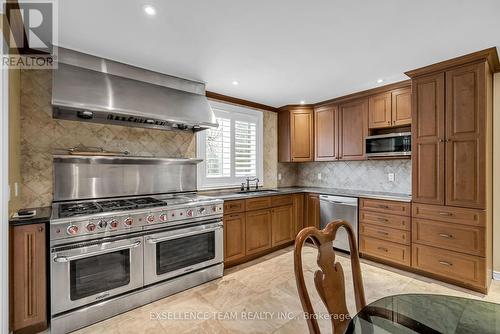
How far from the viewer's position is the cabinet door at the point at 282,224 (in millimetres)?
3749

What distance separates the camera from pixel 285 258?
3547 mm

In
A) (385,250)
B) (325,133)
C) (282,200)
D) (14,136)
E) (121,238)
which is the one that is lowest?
(385,250)

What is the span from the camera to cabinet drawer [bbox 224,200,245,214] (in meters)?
3.16

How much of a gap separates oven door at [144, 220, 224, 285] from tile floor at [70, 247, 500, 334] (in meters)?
0.25

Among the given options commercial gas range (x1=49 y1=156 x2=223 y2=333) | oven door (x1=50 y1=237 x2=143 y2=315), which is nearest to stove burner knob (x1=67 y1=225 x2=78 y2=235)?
commercial gas range (x1=49 y1=156 x2=223 y2=333)

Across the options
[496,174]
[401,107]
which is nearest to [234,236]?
[401,107]

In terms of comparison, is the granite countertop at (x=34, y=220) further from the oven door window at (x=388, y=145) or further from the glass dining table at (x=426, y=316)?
the oven door window at (x=388, y=145)

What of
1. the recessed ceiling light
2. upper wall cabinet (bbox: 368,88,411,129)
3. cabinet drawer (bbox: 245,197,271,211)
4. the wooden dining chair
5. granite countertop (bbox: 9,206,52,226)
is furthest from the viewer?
cabinet drawer (bbox: 245,197,271,211)

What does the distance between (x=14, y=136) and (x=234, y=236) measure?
8.07 ft

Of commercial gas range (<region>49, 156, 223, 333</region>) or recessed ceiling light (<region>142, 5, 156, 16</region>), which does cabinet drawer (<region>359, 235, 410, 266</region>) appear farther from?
recessed ceiling light (<region>142, 5, 156, 16</region>)

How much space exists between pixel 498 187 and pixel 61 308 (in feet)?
14.9

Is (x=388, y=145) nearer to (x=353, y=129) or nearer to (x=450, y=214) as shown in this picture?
(x=353, y=129)

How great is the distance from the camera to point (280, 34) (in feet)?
6.90

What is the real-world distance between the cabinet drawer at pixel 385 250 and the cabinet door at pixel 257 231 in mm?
1351
